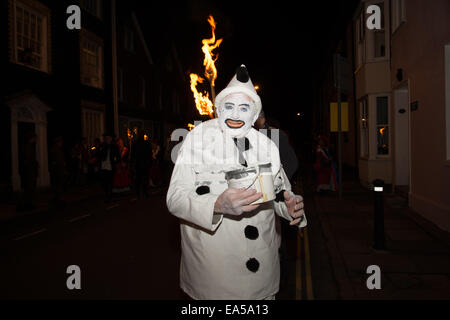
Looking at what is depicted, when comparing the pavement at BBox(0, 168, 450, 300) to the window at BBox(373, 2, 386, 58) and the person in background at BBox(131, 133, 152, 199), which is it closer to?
the person in background at BBox(131, 133, 152, 199)

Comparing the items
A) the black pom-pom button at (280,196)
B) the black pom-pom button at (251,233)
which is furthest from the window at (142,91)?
the black pom-pom button at (251,233)

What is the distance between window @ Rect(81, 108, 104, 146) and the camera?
60.9ft

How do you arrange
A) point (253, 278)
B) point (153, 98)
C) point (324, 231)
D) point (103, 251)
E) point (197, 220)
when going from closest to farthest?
point (197, 220)
point (253, 278)
point (103, 251)
point (324, 231)
point (153, 98)

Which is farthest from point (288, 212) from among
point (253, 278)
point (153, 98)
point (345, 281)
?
point (153, 98)

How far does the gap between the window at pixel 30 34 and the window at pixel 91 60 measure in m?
2.62

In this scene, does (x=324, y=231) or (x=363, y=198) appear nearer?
(x=324, y=231)

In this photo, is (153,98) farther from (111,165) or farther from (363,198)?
(363,198)

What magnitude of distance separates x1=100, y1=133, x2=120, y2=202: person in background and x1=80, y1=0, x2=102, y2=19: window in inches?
382

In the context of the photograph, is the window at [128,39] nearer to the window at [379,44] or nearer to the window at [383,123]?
the window at [379,44]

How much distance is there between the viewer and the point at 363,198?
1148cm

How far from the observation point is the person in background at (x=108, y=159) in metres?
11.5

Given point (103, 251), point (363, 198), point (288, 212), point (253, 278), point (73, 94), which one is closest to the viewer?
point (253, 278)

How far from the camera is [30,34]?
14.6 m

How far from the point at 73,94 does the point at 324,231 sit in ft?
44.7
